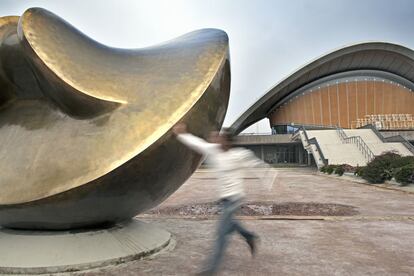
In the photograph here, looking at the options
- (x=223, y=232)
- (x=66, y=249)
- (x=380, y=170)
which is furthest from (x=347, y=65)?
(x=223, y=232)

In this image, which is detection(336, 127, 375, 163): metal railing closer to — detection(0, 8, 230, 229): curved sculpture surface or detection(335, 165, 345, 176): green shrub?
detection(335, 165, 345, 176): green shrub

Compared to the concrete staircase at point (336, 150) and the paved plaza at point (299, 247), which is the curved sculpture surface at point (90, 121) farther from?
the concrete staircase at point (336, 150)

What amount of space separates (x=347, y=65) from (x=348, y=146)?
2667 centimetres

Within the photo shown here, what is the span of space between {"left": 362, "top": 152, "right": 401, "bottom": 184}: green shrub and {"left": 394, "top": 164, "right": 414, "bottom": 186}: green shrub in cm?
172

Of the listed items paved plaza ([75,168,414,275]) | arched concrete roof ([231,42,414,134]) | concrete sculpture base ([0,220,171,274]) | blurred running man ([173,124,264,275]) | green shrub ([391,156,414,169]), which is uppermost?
arched concrete roof ([231,42,414,134])

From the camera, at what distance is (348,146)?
34844 mm

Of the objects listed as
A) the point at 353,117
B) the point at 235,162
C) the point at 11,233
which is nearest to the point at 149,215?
the point at 11,233

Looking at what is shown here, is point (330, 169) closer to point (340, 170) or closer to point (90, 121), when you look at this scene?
point (340, 170)

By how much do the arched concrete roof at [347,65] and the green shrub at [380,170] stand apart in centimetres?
3339

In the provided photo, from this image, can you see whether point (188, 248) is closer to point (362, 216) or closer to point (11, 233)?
point (11, 233)

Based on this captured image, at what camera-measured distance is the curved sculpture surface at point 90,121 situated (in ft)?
16.9

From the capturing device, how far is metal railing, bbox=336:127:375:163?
30.8 metres

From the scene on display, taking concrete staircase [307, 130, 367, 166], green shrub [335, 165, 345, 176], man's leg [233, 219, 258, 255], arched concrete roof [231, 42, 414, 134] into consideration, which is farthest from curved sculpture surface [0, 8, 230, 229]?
arched concrete roof [231, 42, 414, 134]

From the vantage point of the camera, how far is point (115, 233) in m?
5.96
